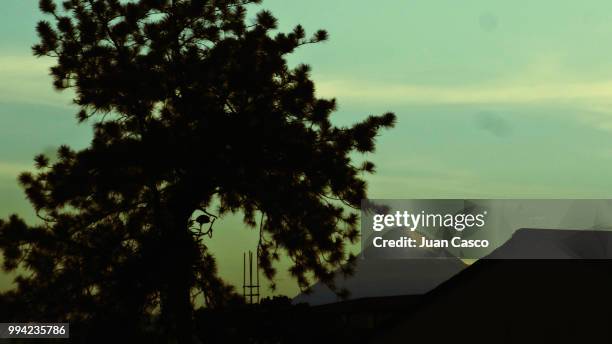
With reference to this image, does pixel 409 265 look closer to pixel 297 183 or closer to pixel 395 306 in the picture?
pixel 395 306

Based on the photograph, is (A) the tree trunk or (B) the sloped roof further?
(A) the tree trunk

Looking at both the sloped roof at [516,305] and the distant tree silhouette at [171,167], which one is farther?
the distant tree silhouette at [171,167]

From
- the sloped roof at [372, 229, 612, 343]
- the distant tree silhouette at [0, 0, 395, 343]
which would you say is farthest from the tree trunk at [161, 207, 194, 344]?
the sloped roof at [372, 229, 612, 343]

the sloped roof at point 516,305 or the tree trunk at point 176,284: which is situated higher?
the tree trunk at point 176,284

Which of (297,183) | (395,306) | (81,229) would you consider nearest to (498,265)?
(297,183)

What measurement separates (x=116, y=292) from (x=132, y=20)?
161 inches

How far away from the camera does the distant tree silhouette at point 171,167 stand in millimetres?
12352

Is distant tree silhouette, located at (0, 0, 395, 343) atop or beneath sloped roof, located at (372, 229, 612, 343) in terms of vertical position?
atop

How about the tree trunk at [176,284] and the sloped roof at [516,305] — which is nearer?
the sloped roof at [516,305]

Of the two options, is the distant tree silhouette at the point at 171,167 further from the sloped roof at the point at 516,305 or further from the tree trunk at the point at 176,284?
the sloped roof at the point at 516,305

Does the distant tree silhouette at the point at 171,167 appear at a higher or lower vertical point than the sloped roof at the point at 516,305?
higher

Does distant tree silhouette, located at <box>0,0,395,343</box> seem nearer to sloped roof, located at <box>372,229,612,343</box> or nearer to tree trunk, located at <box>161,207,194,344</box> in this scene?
tree trunk, located at <box>161,207,194,344</box>

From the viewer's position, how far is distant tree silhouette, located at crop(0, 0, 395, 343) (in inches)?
486

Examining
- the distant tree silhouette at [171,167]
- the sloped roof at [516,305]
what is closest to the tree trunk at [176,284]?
the distant tree silhouette at [171,167]
